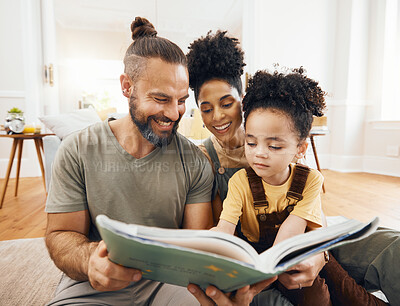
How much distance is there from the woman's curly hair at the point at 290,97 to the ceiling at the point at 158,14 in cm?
357

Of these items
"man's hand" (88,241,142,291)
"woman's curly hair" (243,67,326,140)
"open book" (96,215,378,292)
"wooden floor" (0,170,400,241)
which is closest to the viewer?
"open book" (96,215,378,292)

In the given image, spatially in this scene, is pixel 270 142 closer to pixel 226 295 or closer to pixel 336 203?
pixel 226 295

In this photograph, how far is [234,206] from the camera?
0.86 meters

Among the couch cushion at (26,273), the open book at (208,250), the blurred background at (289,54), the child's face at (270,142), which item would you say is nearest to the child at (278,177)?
the child's face at (270,142)

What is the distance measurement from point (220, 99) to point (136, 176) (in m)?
0.43

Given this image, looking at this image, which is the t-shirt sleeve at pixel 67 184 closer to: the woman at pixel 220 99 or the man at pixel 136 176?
the man at pixel 136 176

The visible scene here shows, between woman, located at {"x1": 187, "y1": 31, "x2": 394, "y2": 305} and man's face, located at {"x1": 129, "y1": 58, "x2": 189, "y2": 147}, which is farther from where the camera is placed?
woman, located at {"x1": 187, "y1": 31, "x2": 394, "y2": 305}

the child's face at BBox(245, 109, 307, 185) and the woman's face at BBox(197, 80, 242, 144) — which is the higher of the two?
the woman's face at BBox(197, 80, 242, 144)

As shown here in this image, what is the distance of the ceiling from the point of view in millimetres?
3865

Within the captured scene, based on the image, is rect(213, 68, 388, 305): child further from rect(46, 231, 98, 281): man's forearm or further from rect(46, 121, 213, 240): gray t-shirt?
rect(46, 231, 98, 281): man's forearm

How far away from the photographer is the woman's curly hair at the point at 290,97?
0.88m

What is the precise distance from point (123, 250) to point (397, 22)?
4703 millimetres

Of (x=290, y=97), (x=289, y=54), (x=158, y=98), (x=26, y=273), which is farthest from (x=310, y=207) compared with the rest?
(x=289, y=54)

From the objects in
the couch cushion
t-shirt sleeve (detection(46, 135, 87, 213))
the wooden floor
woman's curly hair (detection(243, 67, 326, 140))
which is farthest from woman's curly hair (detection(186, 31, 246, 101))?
the wooden floor
